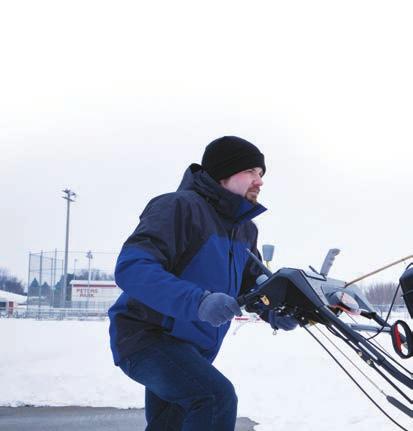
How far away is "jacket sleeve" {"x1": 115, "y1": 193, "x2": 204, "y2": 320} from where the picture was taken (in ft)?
7.36

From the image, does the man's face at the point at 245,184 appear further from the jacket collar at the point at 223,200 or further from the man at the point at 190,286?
the jacket collar at the point at 223,200

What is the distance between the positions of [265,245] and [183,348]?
721 mm

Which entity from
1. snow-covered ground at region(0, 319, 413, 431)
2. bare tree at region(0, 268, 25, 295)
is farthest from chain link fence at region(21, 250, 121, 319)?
bare tree at region(0, 268, 25, 295)

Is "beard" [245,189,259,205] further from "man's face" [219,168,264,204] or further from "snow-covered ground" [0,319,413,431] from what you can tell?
"snow-covered ground" [0,319,413,431]

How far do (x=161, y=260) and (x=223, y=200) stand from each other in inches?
20.0

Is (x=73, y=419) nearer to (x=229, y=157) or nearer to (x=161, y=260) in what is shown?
(x=229, y=157)

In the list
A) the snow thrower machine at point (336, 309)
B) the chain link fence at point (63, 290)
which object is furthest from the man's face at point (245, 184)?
the chain link fence at point (63, 290)

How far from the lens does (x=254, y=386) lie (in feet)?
23.8

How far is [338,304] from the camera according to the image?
7.28ft

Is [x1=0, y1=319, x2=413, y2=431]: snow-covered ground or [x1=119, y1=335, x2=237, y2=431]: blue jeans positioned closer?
[x1=119, y1=335, x2=237, y2=431]: blue jeans

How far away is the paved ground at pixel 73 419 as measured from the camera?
5219mm

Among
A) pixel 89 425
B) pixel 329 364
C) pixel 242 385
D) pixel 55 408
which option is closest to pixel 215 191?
pixel 89 425

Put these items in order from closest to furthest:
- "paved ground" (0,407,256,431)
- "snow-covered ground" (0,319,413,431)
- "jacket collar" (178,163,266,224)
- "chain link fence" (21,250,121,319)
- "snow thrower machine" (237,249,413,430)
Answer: "snow thrower machine" (237,249,413,430) < "jacket collar" (178,163,266,224) < "paved ground" (0,407,256,431) < "snow-covered ground" (0,319,413,431) < "chain link fence" (21,250,121,319)

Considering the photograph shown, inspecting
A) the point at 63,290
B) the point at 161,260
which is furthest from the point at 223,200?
the point at 63,290
